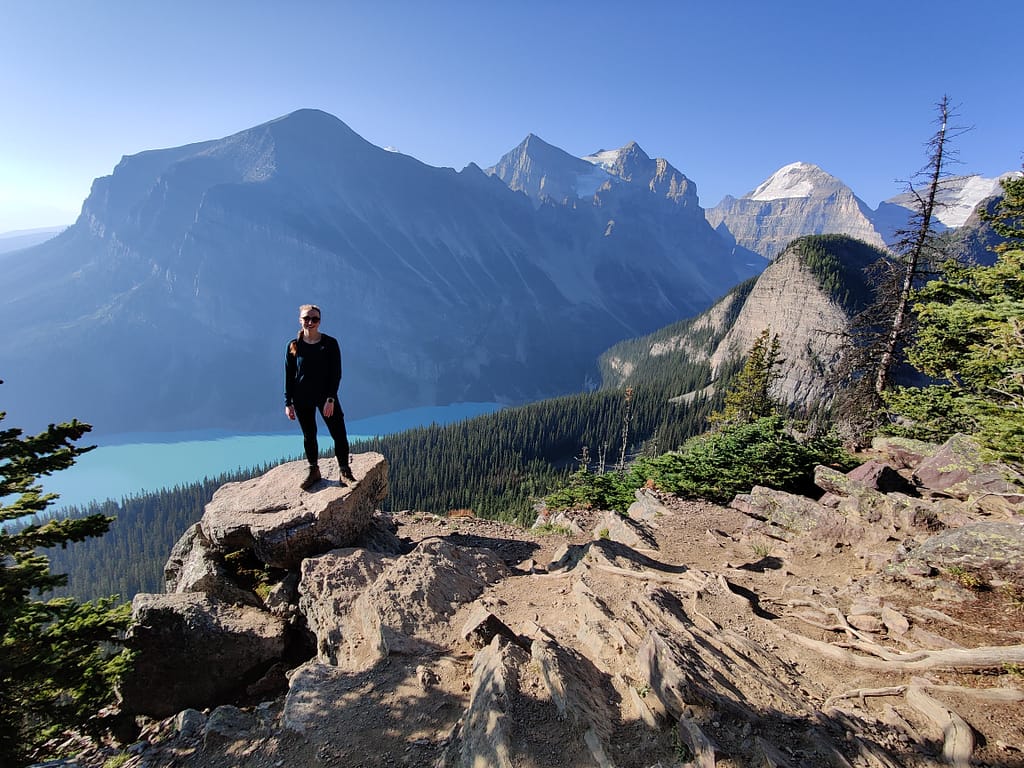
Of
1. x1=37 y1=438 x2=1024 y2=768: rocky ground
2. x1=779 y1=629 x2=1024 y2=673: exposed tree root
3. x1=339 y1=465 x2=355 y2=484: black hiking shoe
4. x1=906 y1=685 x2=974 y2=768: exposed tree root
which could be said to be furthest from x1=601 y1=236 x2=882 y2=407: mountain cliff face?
x1=906 y1=685 x2=974 y2=768: exposed tree root

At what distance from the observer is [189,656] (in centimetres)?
749

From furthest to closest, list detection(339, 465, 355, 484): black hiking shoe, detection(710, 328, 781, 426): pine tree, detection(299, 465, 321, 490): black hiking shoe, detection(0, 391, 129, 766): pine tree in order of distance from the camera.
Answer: detection(710, 328, 781, 426): pine tree < detection(299, 465, 321, 490): black hiking shoe < detection(339, 465, 355, 484): black hiking shoe < detection(0, 391, 129, 766): pine tree

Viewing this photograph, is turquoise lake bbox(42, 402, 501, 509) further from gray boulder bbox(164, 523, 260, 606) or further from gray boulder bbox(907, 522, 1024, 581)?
gray boulder bbox(907, 522, 1024, 581)

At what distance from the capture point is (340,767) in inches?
191

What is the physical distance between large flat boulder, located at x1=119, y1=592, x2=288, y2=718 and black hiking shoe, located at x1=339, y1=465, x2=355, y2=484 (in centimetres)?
302

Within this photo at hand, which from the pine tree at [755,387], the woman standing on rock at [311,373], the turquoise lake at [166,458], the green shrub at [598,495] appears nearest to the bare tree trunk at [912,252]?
the green shrub at [598,495]

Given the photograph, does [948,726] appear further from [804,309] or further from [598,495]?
[804,309]

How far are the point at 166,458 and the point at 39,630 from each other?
169m

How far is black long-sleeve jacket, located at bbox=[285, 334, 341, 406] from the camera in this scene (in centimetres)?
827

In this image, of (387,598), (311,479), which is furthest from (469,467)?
(387,598)

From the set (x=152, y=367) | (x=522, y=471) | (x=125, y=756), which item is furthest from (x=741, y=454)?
(x=152, y=367)

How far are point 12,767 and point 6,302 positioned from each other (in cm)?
26897

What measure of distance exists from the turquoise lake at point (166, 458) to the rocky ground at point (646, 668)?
387 ft

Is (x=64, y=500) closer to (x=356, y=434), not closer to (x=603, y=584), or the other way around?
(x=356, y=434)
